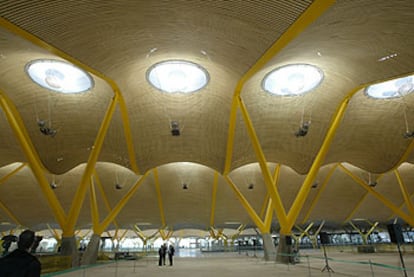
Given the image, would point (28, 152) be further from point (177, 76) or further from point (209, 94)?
point (209, 94)

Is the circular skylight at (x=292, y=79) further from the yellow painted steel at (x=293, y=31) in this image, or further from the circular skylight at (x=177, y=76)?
the circular skylight at (x=177, y=76)

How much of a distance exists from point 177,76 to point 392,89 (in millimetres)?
17429

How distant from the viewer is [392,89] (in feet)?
78.3

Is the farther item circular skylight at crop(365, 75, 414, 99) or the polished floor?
circular skylight at crop(365, 75, 414, 99)

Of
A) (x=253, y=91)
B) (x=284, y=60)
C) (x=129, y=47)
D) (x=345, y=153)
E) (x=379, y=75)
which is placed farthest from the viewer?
(x=345, y=153)

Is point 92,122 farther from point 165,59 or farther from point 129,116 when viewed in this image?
point 165,59

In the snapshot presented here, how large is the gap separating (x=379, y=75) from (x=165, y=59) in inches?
517

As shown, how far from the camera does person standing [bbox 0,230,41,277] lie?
8.86 ft

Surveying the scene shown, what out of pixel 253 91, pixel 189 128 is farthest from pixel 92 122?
pixel 253 91

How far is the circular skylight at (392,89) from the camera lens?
908 inches

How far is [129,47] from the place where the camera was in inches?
594

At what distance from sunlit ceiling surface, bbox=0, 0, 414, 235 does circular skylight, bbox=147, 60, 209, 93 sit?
323 mm

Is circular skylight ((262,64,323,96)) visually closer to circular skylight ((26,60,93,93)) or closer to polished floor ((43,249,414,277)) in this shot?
polished floor ((43,249,414,277))

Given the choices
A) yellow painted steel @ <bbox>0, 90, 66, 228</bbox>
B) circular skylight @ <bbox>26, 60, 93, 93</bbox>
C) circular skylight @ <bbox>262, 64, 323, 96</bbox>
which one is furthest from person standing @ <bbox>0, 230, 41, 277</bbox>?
yellow painted steel @ <bbox>0, 90, 66, 228</bbox>
